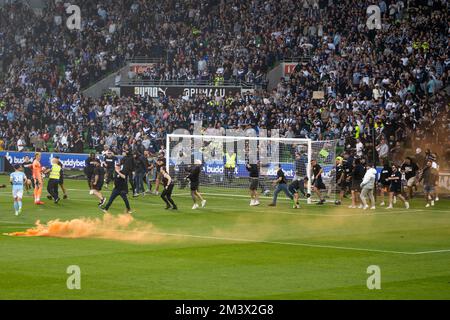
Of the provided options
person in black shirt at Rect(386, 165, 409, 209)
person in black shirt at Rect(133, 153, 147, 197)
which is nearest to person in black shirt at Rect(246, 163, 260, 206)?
person in black shirt at Rect(386, 165, 409, 209)

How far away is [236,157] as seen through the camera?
46844mm

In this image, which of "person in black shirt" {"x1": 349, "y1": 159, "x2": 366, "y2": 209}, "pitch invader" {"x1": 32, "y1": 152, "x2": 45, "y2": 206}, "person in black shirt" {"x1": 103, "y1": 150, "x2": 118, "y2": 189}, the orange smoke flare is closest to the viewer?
the orange smoke flare

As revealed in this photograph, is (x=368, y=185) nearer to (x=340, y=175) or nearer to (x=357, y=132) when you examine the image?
(x=340, y=175)

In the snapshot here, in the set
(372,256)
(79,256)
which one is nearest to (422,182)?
(372,256)

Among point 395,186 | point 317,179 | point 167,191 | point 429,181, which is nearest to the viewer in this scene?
point 167,191

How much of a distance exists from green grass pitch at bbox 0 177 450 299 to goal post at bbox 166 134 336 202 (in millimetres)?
6652

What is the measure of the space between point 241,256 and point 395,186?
16.5 m

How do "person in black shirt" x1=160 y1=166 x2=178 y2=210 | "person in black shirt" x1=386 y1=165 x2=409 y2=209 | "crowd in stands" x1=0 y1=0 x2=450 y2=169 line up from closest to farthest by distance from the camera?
"person in black shirt" x1=160 y1=166 x2=178 y2=210 < "person in black shirt" x1=386 y1=165 x2=409 y2=209 < "crowd in stands" x1=0 y1=0 x2=450 y2=169

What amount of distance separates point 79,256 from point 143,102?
35.0 m

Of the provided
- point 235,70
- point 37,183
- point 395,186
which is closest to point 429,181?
point 395,186

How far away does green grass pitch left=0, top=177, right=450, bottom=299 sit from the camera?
19750 millimetres

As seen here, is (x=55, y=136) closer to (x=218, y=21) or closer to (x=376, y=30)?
(x=218, y=21)

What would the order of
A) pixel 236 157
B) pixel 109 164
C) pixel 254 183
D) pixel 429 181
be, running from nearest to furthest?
pixel 254 183, pixel 429 181, pixel 109 164, pixel 236 157

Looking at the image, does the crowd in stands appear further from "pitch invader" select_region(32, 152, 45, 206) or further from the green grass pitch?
the green grass pitch
